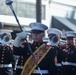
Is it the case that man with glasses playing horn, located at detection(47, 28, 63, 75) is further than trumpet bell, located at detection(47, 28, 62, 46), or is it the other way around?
trumpet bell, located at detection(47, 28, 62, 46)

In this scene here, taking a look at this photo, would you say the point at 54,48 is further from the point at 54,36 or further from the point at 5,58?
the point at 5,58

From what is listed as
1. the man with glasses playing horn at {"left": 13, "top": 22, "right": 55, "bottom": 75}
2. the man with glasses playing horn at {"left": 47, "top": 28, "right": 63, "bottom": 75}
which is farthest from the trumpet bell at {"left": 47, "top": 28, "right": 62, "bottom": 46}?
the man with glasses playing horn at {"left": 13, "top": 22, "right": 55, "bottom": 75}

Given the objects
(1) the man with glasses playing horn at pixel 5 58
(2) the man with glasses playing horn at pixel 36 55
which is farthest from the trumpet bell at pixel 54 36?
(2) the man with glasses playing horn at pixel 36 55

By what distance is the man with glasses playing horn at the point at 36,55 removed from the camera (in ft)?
18.3

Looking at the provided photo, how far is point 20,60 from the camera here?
5.86 meters

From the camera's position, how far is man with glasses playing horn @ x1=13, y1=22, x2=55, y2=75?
18.3 feet

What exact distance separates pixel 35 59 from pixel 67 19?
22.9 metres

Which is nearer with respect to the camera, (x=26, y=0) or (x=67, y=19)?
(x=26, y=0)

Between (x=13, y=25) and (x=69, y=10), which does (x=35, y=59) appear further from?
(x=69, y=10)

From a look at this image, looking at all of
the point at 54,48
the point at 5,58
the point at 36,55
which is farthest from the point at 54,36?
the point at 36,55

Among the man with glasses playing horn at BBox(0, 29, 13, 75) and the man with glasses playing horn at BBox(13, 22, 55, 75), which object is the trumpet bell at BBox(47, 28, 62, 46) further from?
the man with glasses playing horn at BBox(13, 22, 55, 75)

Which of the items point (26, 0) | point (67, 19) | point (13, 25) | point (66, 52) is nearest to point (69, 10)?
point (67, 19)

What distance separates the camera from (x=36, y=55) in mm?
5723

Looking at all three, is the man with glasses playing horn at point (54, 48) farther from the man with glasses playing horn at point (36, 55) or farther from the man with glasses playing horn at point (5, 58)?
the man with glasses playing horn at point (5, 58)
